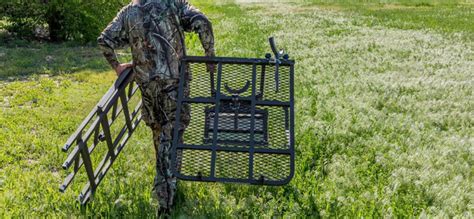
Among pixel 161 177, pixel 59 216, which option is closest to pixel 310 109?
pixel 161 177

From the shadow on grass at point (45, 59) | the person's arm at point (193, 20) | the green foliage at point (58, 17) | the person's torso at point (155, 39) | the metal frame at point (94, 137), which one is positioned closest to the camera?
the metal frame at point (94, 137)

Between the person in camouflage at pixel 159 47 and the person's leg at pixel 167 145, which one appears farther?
the person's leg at pixel 167 145

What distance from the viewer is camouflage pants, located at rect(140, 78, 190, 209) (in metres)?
4.92

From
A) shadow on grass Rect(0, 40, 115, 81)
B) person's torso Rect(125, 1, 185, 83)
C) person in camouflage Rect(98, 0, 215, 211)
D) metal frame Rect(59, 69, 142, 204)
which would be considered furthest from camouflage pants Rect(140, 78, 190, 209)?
shadow on grass Rect(0, 40, 115, 81)

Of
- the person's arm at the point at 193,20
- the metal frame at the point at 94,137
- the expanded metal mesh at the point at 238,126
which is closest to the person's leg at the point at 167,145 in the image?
the expanded metal mesh at the point at 238,126

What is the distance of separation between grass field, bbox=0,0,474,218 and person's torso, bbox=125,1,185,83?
60.5 inches

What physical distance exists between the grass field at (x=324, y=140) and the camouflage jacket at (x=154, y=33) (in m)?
1.58

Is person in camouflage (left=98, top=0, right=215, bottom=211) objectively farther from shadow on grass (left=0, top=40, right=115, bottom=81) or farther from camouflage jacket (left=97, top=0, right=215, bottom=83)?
shadow on grass (left=0, top=40, right=115, bottom=81)

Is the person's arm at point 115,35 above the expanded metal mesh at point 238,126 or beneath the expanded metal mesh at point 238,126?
above

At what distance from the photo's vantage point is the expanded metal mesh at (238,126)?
460cm

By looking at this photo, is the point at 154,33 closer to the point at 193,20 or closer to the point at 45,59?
the point at 193,20

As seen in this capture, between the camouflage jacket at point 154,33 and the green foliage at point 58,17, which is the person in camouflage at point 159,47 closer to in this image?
the camouflage jacket at point 154,33

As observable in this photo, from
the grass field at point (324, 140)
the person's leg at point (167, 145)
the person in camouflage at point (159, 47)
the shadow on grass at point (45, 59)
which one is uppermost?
the person in camouflage at point (159, 47)

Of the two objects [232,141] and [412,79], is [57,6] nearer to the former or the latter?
[412,79]
